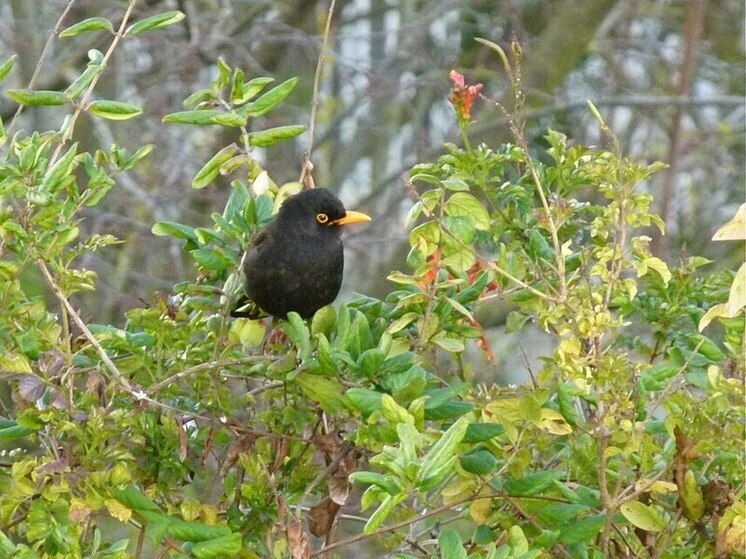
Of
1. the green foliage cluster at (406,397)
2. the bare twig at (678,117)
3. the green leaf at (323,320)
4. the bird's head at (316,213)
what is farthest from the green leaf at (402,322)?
the bare twig at (678,117)

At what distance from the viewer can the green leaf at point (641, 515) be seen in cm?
231

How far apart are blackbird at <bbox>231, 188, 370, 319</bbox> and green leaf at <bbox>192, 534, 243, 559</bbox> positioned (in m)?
1.25

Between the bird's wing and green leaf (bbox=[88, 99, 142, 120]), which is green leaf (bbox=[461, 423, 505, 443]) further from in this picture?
the bird's wing

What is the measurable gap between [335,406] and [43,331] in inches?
23.2

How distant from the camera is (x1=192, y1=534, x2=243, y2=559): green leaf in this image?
231 centimetres

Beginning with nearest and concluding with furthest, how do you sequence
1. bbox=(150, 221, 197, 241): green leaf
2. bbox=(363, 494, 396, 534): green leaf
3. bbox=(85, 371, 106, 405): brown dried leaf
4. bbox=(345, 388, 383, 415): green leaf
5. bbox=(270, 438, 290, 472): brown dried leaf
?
bbox=(363, 494, 396, 534): green leaf → bbox=(345, 388, 383, 415): green leaf → bbox=(85, 371, 106, 405): brown dried leaf → bbox=(270, 438, 290, 472): brown dried leaf → bbox=(150, 221, 197, 241): green leaf

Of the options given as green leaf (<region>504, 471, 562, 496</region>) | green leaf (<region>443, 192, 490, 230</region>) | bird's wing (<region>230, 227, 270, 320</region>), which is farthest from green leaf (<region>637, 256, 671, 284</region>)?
bird's wing (<region>230, 227, 270, 320</region>)

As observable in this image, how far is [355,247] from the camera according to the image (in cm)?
845

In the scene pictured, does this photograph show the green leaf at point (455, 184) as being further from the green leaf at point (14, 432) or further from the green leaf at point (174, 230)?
the green leaf at point (14, 432)

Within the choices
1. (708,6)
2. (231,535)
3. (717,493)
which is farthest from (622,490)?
(708,6)

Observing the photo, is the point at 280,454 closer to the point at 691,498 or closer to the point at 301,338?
the point at 301,338

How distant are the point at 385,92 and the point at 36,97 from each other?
5.50m

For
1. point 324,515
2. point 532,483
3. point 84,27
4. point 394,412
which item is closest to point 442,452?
point 394,412

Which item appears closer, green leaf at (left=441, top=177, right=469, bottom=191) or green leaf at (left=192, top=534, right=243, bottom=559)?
green leaf at (left=192, top=534, right=243, bottom=559)
